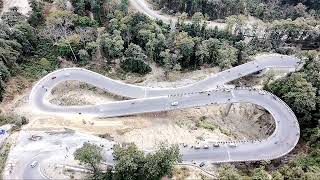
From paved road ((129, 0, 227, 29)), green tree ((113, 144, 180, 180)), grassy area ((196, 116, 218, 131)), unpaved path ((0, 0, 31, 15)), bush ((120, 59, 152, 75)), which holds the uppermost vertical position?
unpaved path ((0, 0, 31, 15))

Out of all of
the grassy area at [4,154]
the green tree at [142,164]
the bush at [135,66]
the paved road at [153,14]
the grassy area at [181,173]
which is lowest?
the grassy area at [4,154]

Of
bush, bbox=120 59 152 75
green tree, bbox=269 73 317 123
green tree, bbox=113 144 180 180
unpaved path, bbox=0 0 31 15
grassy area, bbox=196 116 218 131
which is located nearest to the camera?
green tree, bbox=113 144 180 180

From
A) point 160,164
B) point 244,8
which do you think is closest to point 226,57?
point 244,8

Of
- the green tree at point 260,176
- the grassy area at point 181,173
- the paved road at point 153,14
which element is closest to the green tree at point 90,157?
the grassy area at point 181,173

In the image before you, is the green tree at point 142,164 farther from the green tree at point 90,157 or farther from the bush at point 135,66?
the bush at point 135,66

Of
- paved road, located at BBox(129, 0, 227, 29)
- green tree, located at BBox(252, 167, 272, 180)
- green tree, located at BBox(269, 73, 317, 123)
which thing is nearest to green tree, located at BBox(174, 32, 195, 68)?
paved road, located at BBox(129, 0, 227, 29)

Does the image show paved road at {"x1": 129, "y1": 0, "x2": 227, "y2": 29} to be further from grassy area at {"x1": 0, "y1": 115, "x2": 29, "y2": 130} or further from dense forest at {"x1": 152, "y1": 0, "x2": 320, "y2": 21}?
grassy area at {"x1": 0, "y1": 115, "x2": 29, "y2": 130}
